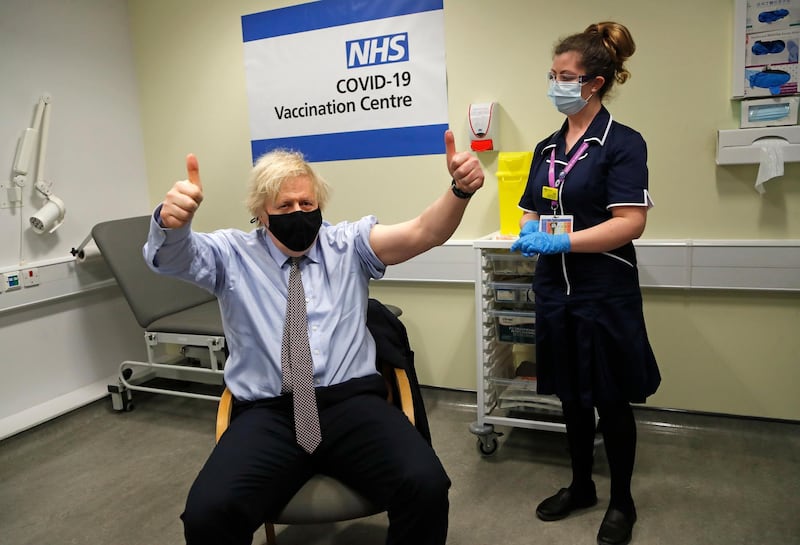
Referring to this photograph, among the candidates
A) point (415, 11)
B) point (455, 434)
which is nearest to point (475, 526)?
point (455, 434)

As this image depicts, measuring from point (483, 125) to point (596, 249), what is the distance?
47.4 inches

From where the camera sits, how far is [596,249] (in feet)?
5.82

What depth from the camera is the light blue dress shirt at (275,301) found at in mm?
1681

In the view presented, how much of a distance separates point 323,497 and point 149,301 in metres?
2.01

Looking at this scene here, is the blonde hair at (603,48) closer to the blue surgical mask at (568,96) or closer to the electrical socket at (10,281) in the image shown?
the blue surgical mask at (568,96)

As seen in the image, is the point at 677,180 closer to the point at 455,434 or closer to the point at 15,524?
the point at 455,434

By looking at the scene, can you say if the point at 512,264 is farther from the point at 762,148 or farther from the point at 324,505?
the point at 324,505

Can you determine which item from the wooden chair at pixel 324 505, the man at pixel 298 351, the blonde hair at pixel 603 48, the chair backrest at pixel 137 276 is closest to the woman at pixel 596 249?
the blonde hair at pixel 603 48

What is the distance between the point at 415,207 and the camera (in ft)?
10.4

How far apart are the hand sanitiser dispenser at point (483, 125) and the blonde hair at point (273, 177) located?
4.05 feet

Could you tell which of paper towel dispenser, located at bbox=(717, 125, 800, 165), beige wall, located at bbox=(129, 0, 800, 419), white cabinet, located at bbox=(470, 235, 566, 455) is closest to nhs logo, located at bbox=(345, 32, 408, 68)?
beige wall, located at bbox=(129, 0, 800, 419)

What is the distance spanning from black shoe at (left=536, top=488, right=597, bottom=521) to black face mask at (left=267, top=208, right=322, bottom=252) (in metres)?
1.26

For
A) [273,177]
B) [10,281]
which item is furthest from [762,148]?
[10,281]

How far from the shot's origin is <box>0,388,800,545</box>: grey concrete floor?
206 cm
